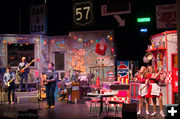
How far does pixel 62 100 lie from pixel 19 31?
5.38 meters

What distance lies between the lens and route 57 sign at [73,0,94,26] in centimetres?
857

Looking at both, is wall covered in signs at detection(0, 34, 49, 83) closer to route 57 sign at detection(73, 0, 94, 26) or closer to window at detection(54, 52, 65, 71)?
window at detection(54, 52, 65, 71)

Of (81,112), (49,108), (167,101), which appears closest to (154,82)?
(167,101)

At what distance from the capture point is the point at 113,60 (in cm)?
1418

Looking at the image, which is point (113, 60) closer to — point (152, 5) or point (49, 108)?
point (152, 5)

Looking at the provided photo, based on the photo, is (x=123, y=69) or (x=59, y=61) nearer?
(x=123, y=69)

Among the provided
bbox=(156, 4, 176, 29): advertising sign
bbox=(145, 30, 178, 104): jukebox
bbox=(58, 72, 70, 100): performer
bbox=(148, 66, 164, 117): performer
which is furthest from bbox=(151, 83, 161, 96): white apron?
bbox=(58, 72, 70, 100): performer

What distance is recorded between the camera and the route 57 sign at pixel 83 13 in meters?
8.57

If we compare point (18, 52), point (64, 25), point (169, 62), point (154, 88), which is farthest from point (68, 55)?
point (154, 88)

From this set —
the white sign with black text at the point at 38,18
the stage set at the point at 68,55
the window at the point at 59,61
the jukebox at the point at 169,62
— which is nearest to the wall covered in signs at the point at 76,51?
the stage set at the point at 68,55

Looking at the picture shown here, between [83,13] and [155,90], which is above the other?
[83,13]

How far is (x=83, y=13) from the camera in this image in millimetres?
8734

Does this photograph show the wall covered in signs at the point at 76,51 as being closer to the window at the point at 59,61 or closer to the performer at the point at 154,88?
the window at the point at 59,61

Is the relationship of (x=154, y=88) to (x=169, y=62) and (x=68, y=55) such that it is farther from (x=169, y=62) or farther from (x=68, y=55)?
(x=68, y=55)
